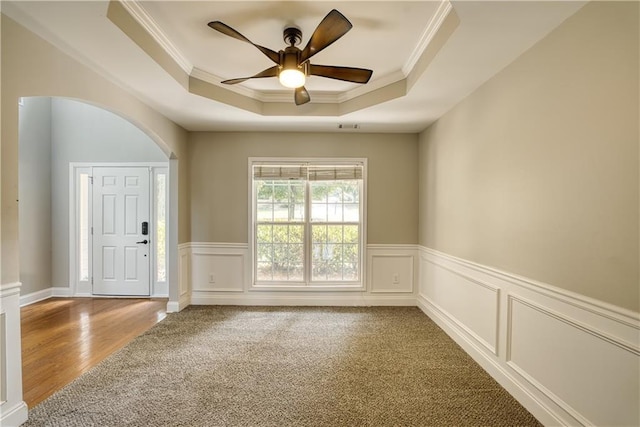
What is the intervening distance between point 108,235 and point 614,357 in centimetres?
577

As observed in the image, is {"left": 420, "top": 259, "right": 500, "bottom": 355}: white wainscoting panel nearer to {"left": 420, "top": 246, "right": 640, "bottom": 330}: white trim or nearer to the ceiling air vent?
{"left": 420, "top": 246, "right": 640, "bottom": 330}: white trim

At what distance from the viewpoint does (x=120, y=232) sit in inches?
190

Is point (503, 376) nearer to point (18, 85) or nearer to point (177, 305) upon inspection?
point (177, 305)

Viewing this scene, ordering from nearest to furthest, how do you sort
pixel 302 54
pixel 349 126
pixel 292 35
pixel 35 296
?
pixel 302 54 → pixel 292 35 → pixel 349 126 → pixel 35 296

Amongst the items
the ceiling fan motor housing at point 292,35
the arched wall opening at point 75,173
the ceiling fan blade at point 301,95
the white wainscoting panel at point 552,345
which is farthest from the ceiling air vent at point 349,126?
the arched wall opening at point 75,173

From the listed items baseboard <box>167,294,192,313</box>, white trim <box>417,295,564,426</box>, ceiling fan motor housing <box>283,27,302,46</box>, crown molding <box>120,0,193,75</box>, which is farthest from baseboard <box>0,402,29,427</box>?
white trim <box>417,295,564,426</box>

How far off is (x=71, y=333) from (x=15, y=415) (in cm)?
169

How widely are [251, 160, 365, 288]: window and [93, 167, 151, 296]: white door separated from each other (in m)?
1.82

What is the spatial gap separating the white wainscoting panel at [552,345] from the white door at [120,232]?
449cm

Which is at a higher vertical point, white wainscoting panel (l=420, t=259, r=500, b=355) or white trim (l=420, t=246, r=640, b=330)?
white trim (l=420, t=246, r=640, b=330)

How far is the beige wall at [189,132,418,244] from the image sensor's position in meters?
4.43

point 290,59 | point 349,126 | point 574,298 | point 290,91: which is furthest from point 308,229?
point 574,298

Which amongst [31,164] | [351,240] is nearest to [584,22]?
[351,240]

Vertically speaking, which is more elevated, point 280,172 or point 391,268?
point 280,172
